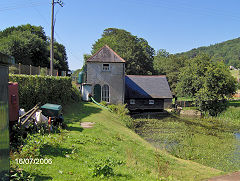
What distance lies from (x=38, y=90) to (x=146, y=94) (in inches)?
808

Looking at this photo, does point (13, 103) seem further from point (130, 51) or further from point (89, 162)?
point (130, 51)

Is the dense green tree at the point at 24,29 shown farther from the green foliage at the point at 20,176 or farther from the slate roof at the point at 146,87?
the green foliage at the point at 20,176

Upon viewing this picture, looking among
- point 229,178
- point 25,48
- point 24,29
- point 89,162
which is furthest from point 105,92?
point 24,29

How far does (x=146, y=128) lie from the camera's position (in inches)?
805

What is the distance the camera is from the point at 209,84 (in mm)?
30375

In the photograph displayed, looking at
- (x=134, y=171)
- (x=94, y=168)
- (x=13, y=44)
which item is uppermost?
(x=13, y=44)

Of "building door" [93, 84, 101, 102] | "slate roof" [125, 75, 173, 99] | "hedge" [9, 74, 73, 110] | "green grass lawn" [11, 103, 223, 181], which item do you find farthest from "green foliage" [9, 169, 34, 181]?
"slate roof" [125, 75, 173, 99]

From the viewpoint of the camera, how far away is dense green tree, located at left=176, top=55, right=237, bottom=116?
98.4ft

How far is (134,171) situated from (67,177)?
2.33 metres

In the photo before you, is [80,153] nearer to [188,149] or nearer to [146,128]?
[188,149]

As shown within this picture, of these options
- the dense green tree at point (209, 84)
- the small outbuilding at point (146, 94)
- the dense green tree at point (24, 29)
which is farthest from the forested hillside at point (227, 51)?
the dense green tree at point (24, 29)

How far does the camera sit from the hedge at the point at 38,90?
1285cm

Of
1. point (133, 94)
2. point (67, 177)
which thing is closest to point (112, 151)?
point (67, 177)

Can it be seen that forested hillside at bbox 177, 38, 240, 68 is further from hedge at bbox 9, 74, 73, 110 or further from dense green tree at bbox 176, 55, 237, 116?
hedge at bbox 9, 74, 73, 110
